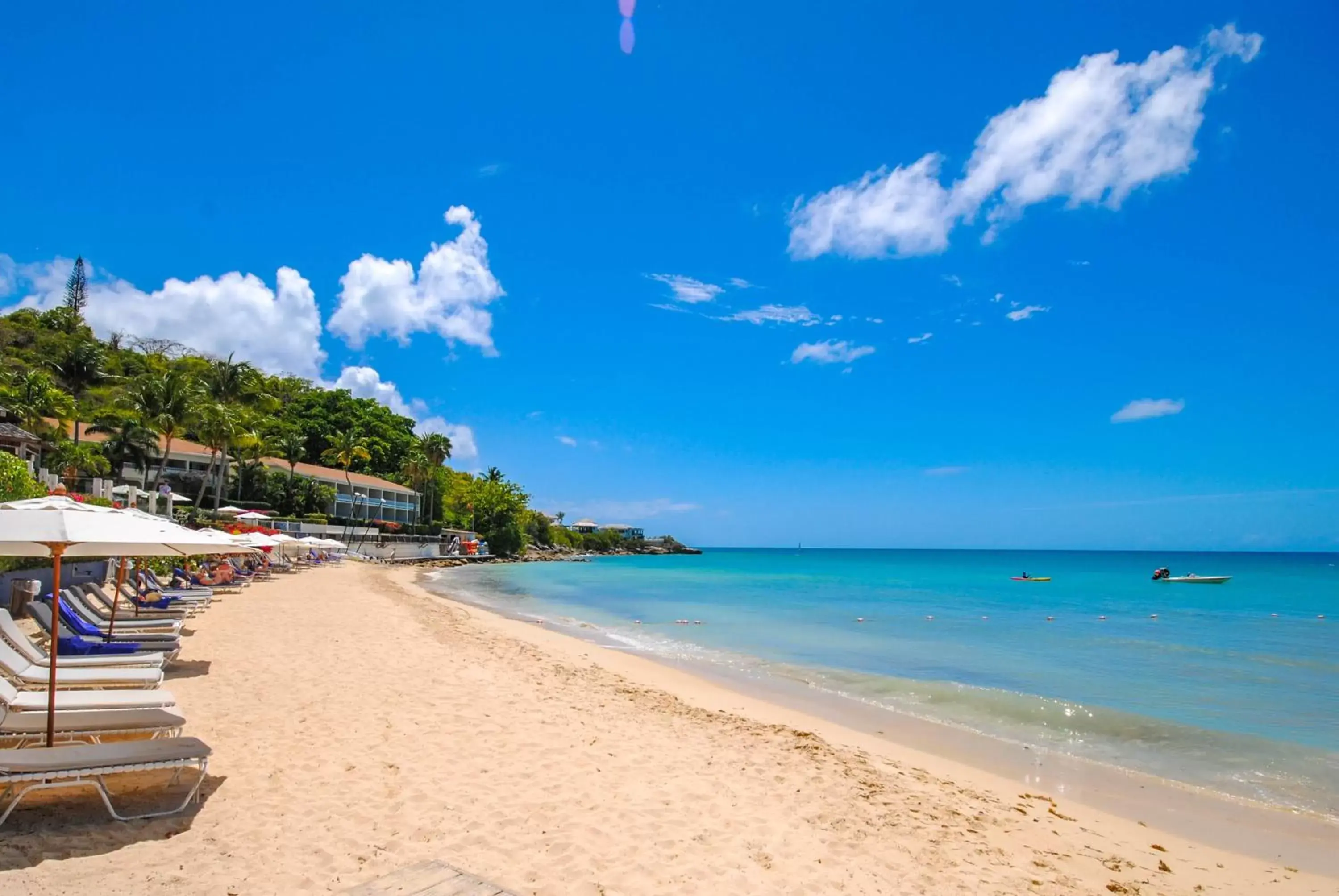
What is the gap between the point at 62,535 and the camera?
470 cm

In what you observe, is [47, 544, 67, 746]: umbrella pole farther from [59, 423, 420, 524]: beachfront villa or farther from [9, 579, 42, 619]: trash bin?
[59, 423, 420, 524]: beachfront villa

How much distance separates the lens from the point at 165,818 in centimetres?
457

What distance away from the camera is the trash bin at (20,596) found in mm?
10953

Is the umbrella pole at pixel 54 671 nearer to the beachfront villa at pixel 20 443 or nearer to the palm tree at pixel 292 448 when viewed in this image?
the beachfront villa at pixel 20 443

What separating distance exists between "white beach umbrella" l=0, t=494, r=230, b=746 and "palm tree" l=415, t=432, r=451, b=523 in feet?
222

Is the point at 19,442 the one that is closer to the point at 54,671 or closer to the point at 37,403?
the point at 37,403

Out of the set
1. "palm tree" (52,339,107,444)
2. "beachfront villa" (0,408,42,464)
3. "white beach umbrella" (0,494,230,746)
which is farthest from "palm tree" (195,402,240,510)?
"white beach umbrella" (0,494,230,746)

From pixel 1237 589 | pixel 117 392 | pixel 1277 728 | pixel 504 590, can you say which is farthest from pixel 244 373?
pixel 1237 589

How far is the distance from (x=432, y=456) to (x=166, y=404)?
38.8 meters

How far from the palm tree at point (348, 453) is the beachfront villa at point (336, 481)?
7.5 inches

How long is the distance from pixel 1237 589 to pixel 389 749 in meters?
63.0

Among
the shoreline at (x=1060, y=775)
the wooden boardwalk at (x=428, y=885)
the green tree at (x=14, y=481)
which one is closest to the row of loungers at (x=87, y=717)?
the wooden boardwalk at (x=428, y=885)

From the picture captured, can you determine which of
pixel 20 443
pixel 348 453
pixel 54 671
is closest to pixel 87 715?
pixel 54 671

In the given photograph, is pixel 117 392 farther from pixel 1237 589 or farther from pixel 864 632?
pixel 1237 589
